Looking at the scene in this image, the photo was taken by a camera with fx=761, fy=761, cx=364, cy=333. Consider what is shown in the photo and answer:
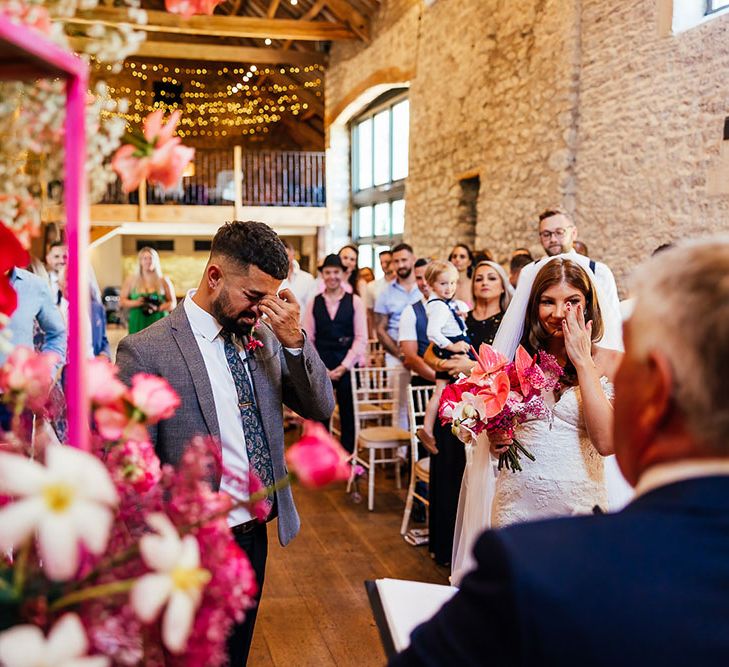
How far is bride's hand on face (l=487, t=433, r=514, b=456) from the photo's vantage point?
7.82ft

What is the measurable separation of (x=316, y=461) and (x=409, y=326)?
434 cm

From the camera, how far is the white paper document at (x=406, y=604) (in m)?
1.04

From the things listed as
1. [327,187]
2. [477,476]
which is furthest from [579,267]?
[327,187]

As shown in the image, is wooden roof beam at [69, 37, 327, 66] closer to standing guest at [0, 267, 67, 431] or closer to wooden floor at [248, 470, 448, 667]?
wooden floor at [248, 470, 448, 667]

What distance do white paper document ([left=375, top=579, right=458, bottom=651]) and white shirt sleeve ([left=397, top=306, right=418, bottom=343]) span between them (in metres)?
3.82

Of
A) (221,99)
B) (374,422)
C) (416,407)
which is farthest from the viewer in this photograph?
(221,99)

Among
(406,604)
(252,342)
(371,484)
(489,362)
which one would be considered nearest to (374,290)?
(371,484)

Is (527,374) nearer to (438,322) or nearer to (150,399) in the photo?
(150,399)

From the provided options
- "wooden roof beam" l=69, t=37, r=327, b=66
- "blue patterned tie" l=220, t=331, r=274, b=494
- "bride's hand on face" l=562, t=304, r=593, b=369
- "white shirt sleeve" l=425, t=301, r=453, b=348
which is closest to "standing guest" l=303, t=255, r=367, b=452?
"white shirt sleeve" l=425, t=301, r=453, b=348

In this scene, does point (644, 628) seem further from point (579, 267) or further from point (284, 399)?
point (579, 267)

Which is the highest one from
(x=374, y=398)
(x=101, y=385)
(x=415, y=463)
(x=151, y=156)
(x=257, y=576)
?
(x=151, y=156)

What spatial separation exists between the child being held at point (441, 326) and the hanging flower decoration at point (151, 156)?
134 inches

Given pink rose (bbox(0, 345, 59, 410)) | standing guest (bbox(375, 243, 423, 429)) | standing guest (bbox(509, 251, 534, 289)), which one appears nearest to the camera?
pink rose (bbox(0, 345, 59, 410))

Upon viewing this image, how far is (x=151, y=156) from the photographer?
0.85 meters
